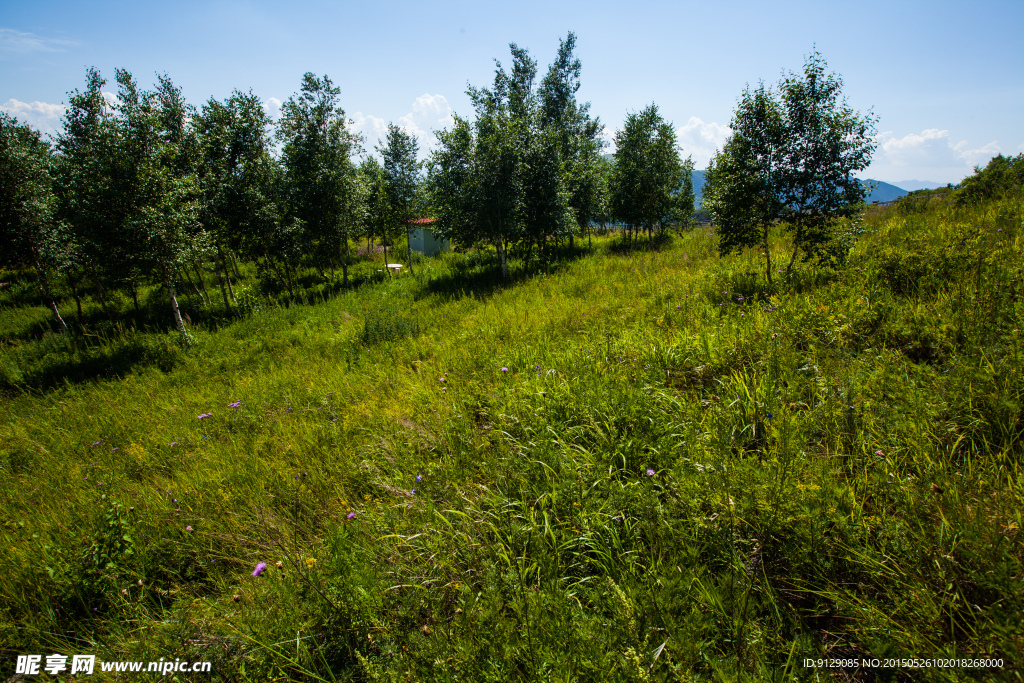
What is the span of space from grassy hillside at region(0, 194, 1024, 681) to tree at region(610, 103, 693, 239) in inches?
695

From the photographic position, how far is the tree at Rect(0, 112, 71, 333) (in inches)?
478

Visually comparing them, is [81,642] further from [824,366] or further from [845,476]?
[824,366]

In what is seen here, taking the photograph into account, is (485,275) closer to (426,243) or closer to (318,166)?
(318,166)

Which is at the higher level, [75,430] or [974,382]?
[974,382]

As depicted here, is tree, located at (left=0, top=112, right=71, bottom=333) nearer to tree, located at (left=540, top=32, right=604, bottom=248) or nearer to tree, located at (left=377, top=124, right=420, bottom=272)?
tree, located at (left=377, top=124, right=420, bottom=272)

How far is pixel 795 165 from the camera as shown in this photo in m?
7.27

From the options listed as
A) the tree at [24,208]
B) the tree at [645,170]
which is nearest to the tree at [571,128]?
the tree at [645,170]

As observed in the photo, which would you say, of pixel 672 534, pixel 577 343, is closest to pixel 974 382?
pixel 672 534

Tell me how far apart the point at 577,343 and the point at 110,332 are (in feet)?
58.1

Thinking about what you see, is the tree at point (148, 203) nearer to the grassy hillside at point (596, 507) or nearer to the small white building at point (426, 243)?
the grassy hillside at point (596, 507)

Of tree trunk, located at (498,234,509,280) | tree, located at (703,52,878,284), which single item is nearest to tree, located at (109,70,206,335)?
tree trunk, located at (498,234,509,280)

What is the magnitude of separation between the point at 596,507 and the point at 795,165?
26.9ft

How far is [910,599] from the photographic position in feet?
5.56

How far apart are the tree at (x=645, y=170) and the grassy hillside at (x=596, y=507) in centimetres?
1766
